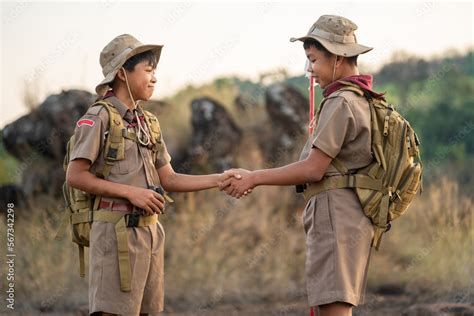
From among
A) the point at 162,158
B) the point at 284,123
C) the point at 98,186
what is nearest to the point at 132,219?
the point at 98,186

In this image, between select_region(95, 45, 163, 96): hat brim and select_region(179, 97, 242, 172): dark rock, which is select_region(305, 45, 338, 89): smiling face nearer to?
select_region(95, 45, 163, 96): hat brim

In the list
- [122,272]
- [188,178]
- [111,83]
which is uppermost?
[111,83]

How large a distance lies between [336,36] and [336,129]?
596 mm

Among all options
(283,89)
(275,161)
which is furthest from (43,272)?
(283,89)

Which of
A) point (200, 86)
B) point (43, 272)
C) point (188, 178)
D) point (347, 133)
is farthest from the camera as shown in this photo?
point (200, 86)

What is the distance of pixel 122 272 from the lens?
5723 mm

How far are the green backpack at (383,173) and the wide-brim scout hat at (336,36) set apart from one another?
0.21 m

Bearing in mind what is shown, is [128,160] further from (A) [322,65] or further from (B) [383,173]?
(B) [383,173]

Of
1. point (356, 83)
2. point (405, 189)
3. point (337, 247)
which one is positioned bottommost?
point (337, 247)

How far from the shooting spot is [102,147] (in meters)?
5.81

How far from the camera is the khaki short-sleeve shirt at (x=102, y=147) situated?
5738 millimetres

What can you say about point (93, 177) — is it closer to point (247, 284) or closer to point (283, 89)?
point (247, 284)

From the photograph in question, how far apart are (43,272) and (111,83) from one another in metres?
5.70

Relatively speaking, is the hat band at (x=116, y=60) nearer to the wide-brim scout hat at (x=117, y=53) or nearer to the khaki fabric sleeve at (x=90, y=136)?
the wide-brim scout hat at (x=117, y=53)
